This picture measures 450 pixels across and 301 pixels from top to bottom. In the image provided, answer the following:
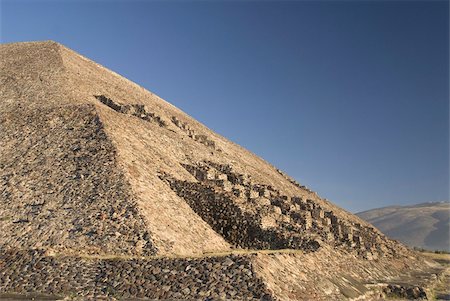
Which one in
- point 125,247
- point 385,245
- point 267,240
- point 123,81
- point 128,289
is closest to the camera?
point 128,289

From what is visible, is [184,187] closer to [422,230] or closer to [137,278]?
[137,278]

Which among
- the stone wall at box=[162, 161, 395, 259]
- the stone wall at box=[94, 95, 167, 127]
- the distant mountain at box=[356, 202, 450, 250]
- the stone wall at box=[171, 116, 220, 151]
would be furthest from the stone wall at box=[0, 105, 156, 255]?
the distant mountain at box=[356, 202, 450, 250]

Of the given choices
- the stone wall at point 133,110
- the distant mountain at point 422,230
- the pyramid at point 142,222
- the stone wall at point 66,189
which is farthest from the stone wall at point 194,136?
the distant mountain at point 422,230

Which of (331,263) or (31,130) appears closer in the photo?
(331,263)

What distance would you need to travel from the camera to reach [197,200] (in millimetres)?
20641

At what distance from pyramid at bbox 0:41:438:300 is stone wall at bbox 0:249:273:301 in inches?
1.5

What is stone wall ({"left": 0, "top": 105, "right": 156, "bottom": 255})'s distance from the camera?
52.2 ft

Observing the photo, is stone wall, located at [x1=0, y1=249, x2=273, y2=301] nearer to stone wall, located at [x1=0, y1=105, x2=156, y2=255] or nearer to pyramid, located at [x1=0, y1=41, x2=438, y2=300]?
pyramid, located at [x1=0, y1=41, x2=438, y2=300]

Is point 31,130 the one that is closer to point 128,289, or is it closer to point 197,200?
point 197,200

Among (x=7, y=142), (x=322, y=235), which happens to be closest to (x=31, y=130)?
(x=7, y=142)

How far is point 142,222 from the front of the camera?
1645 cm

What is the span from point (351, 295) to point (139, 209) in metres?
8.20

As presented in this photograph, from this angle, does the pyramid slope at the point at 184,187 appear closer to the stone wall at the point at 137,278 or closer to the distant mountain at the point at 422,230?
the stone wall at the point at 137,278

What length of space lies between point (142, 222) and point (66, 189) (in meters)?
4.37
